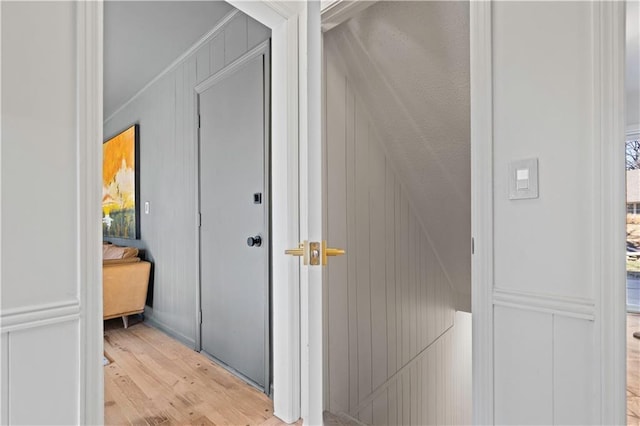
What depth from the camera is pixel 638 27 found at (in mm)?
929

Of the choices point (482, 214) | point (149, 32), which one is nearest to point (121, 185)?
point (149, 32)

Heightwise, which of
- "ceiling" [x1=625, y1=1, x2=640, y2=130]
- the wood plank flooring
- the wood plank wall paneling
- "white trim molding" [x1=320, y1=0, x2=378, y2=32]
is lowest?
the wood plank flooring

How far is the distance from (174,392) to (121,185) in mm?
→ 2746

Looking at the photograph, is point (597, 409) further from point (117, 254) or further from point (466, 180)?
point (117, 254)

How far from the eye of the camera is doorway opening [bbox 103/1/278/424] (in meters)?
1.99

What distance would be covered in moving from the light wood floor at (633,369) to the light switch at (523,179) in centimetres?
43

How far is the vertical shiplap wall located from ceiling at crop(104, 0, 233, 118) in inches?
A: 4.1

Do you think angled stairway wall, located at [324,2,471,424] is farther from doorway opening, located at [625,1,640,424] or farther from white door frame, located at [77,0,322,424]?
doorway opening, located at [625,1,640,424]

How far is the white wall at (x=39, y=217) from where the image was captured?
2.79 ft

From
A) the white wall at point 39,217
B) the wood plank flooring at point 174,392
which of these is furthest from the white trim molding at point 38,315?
the wood plank flooring at point 174,392

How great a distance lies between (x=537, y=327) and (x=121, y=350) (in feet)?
9.83

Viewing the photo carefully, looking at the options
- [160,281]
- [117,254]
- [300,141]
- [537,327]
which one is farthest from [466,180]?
[117,254]

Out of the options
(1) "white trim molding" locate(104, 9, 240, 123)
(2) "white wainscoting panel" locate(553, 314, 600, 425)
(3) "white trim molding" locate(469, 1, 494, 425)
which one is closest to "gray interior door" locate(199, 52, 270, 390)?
(1) "white trim molding" locate(104, 9, 240, 123)

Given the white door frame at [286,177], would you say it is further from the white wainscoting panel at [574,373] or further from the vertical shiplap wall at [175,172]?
the white wainscoting panel at [574,373]
